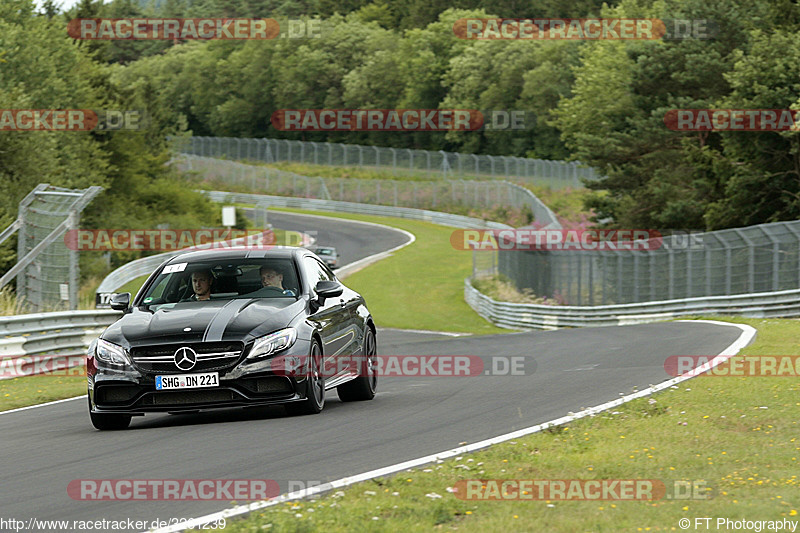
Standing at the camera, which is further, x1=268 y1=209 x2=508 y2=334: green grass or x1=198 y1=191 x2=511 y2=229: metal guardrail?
x1=198 y1=191 x2=511 y2=229: metal guardrail

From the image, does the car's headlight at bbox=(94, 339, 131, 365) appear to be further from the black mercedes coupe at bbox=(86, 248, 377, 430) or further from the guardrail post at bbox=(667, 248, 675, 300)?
the guardrail post at bbox=(667, 248, 675, 300)

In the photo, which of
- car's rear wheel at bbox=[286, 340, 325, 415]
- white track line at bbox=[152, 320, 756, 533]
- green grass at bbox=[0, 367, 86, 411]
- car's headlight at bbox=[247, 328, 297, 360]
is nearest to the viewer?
white track line at bbox=[152, 320, 756, 533]

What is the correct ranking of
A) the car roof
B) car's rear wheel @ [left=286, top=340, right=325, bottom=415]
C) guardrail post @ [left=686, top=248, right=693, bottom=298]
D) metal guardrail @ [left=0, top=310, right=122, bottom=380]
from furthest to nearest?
1. guardrail post @ [left=686, top=248, right=693, bottom=298]
2. metal guardrail @ [left=0, top=310, right=122, bottom=380]
3. the car roof
4. car's rear wheel @ [left=286, top=340, right=325, bottom=415]

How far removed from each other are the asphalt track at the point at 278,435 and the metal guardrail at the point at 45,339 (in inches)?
151

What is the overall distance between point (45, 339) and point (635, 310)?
18130 millimetres

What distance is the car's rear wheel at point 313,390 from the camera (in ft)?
34.0

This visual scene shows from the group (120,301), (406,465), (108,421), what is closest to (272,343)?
(108,421)

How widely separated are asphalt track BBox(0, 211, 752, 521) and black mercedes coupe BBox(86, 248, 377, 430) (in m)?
0.28

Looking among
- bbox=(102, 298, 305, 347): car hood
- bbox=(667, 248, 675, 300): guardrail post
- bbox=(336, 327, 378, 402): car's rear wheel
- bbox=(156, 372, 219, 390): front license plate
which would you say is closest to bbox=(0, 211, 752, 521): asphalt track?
bbox=(336, 327, 378, 402): car's rear wheel

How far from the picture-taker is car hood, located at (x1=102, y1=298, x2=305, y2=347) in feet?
32.6

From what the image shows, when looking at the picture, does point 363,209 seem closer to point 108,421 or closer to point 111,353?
point 108,421

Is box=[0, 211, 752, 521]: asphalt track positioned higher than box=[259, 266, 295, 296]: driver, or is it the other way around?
box=[259, 266, 295, 296]: driver

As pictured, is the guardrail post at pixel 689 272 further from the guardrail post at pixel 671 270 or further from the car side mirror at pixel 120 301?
the car side mirror at pixel 120 301

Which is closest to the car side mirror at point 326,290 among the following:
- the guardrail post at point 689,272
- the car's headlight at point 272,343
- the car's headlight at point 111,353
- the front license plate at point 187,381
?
the car's headlight at point 272,343
